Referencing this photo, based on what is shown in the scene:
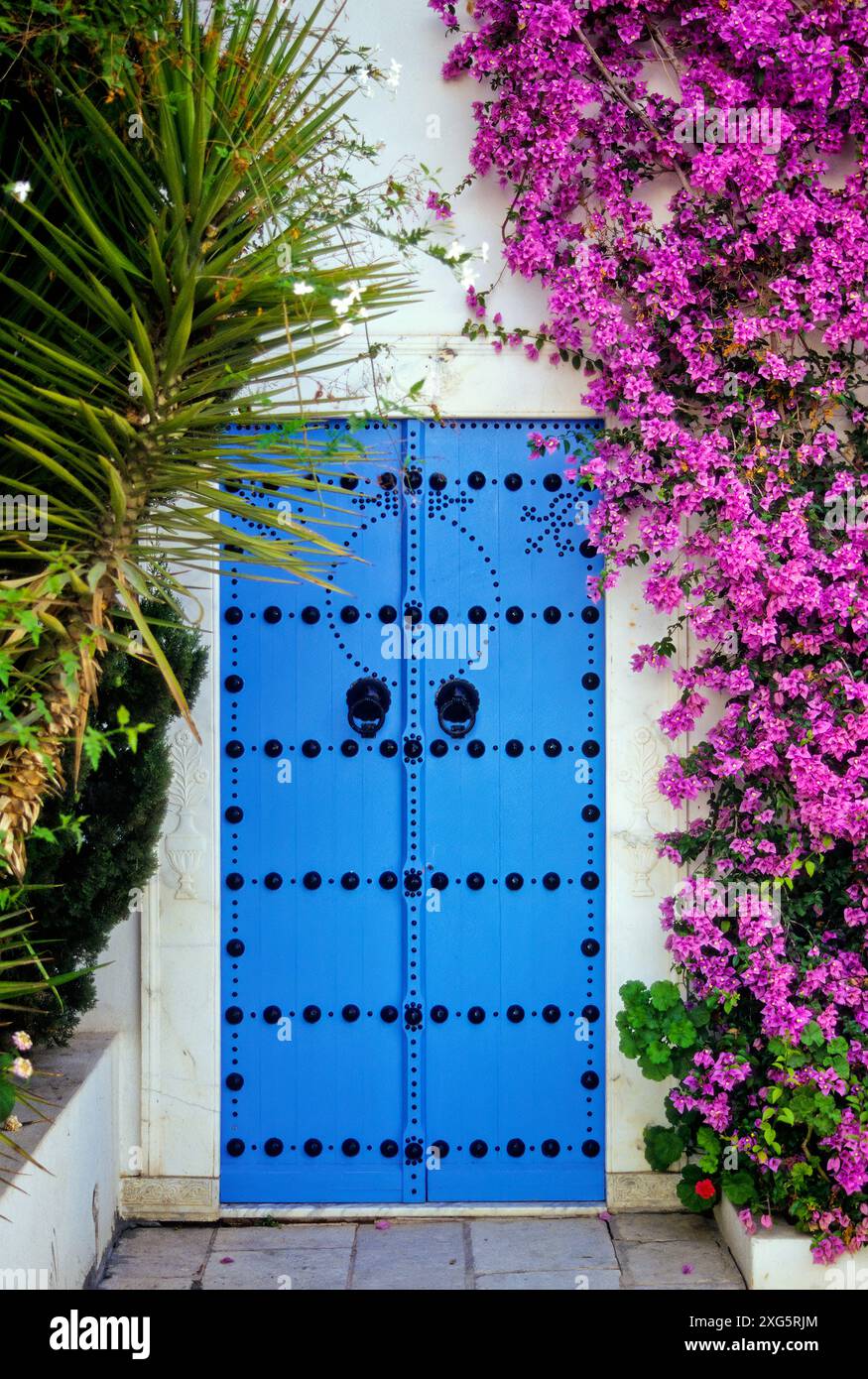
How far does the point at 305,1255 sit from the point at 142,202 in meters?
3.13

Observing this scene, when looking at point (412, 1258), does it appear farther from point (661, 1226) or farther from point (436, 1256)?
point (661, 1226)

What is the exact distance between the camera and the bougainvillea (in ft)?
12.6

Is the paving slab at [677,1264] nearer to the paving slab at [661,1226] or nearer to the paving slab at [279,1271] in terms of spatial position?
the paving slab at [661,1226]

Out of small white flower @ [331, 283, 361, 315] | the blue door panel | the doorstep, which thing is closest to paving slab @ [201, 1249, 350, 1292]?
the doorstep

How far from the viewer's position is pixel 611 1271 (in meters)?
3.85

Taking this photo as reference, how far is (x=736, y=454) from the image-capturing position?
3961mm

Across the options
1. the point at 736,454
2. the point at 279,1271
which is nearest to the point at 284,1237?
the point at 279,1271

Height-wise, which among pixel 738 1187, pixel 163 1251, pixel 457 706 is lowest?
pixel 163 1251

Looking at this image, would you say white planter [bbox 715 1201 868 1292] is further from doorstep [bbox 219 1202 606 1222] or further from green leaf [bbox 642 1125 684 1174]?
doorstep [bbox 219 1202 606 1222]

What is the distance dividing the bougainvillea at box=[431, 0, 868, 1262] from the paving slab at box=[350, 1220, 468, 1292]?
75 cm

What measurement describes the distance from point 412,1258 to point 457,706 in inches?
70.0

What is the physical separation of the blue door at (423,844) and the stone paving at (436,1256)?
0.47 feet

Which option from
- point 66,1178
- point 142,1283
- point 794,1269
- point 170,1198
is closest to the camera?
point 66,1178

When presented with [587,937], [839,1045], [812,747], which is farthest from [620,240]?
[839,1045]
